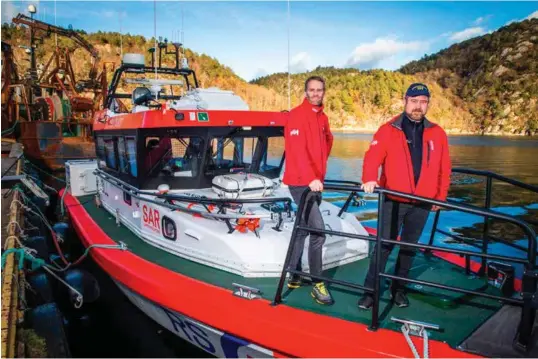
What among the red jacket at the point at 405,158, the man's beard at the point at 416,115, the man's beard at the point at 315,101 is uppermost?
the man's beard at the point at 315,101

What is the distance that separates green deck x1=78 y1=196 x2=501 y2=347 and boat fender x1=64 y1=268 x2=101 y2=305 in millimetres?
1306

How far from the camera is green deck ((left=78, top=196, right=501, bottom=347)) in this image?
2.79 metres

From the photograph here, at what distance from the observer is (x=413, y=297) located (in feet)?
10.4

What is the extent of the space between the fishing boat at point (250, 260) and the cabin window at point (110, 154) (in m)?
0.02

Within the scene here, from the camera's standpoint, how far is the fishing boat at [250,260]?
7.97ft

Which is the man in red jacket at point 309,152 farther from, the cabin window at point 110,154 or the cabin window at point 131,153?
the cabin window at point 110,154

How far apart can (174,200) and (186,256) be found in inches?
24.7

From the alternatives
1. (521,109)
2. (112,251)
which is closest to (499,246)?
(112,251)

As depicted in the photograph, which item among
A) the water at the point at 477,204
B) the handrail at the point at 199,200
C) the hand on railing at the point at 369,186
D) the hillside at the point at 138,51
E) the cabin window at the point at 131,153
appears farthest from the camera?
the hillside at the point at 138,51

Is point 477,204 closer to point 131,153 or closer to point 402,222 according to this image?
point 402,222

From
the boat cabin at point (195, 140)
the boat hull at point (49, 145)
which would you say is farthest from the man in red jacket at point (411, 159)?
the boat hull at point (49, 145)

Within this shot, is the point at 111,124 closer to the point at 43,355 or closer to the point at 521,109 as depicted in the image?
the point at 43,355

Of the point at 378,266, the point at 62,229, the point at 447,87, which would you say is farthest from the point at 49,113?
the point at 447,87

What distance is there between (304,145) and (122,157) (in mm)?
3082
